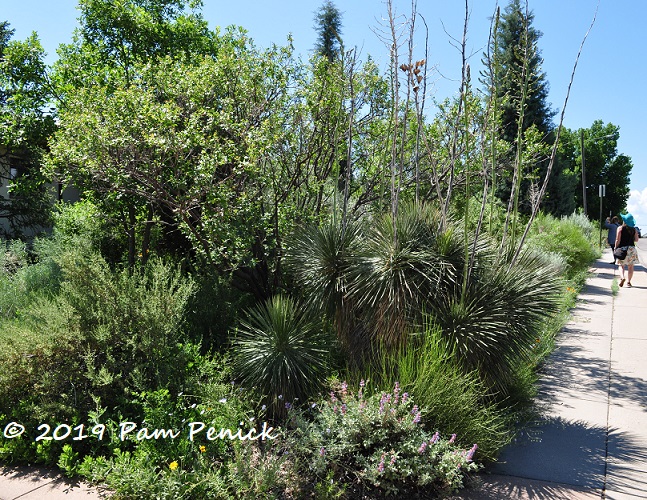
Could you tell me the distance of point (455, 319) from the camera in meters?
4.41

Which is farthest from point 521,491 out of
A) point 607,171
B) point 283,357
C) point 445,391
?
point 607,171

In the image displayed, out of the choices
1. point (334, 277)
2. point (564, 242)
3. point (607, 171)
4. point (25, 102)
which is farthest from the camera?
point (607, 171)

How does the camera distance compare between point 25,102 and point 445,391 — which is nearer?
point 445,391

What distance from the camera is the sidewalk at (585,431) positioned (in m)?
3.65

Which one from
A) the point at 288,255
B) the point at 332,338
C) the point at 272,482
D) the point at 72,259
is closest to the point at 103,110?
the point at 72,259

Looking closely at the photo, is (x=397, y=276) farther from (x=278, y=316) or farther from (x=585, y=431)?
(x=585, y=431)

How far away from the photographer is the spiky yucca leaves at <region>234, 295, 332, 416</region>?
14.5 ft

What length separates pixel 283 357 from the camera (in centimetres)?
448

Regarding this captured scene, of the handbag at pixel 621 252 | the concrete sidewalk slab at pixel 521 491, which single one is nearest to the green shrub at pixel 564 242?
the handbag at pixel 621 252

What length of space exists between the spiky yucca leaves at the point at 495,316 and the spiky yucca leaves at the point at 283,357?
1.03m

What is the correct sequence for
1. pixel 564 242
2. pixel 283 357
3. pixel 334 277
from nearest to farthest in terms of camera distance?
1. pixel 283 357
2. pixel 334 277
3. pixel 564 242

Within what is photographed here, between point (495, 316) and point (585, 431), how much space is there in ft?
4.15

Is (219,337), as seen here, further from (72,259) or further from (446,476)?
(446,476)

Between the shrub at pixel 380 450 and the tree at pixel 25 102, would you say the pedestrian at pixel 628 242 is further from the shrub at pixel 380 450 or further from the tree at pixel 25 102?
the tree at pixel 25 102
